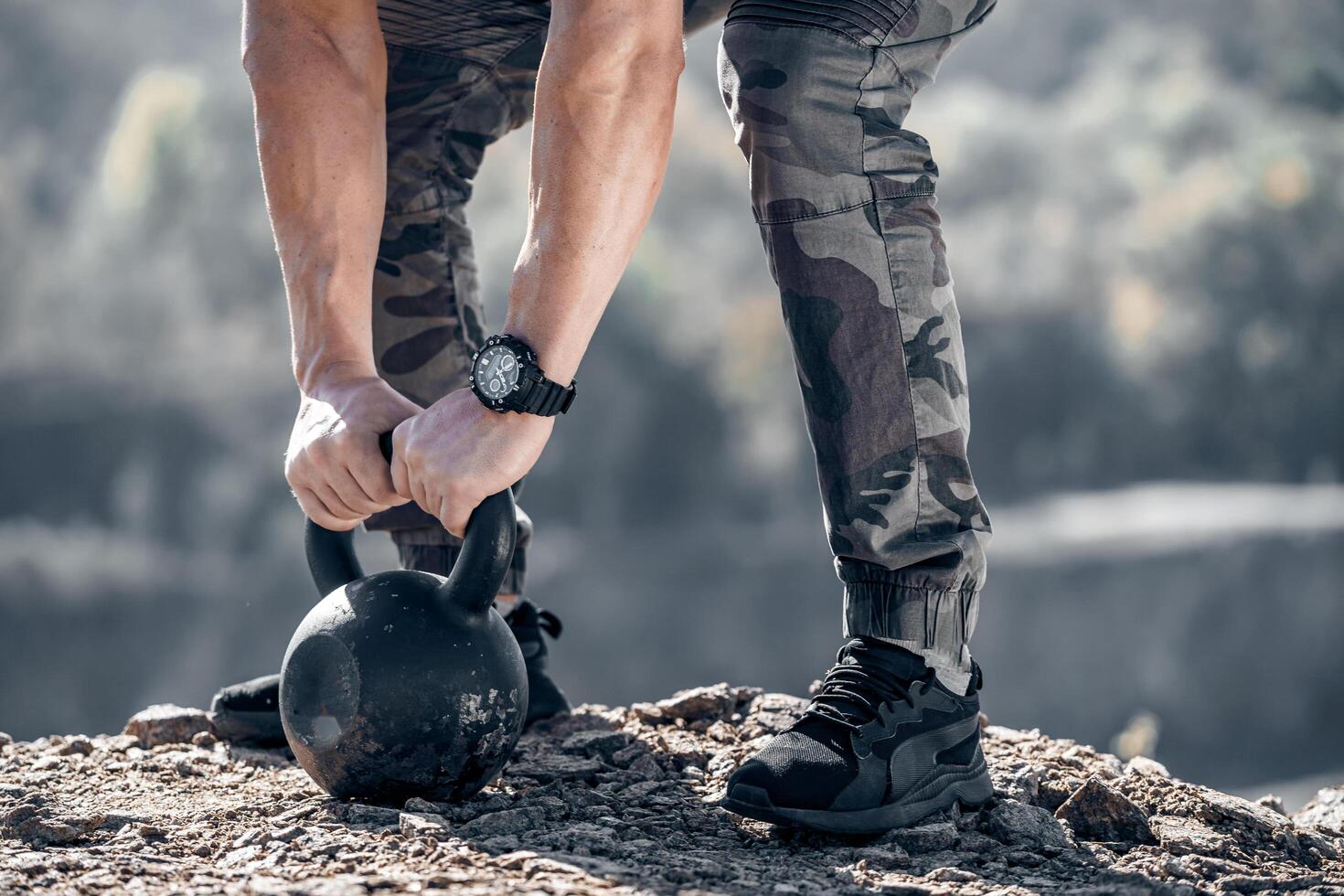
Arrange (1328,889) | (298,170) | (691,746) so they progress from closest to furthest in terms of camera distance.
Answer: (1328,889), (298,170), (691,746)

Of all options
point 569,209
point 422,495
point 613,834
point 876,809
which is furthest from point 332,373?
point 876,809

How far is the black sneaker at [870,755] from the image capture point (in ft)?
5.09

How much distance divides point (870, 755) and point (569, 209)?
81cm

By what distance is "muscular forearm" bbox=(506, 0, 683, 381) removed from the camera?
1.57 metres

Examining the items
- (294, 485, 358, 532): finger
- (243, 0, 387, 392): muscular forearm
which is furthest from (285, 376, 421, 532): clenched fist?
(243, 0, 387, 392): muscular forearm

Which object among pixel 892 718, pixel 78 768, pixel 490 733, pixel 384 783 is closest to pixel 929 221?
pixel 892 718

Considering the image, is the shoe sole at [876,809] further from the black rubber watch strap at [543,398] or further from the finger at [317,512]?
the finger at [317,512]

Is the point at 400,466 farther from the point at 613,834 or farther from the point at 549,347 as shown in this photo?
the point at 613,834

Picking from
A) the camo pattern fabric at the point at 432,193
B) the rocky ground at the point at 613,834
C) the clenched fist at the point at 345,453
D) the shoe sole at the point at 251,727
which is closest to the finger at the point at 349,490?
the clenched fist at the point at 345,453

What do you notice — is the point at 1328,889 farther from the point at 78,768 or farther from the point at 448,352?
the point at 78,768

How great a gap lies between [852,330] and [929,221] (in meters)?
0.21

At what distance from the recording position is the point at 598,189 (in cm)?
157

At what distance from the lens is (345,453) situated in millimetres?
1612

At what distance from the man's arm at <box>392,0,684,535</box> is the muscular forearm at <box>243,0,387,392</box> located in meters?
0.32
